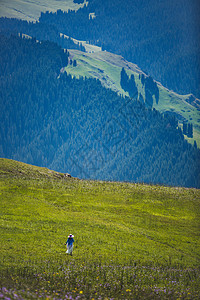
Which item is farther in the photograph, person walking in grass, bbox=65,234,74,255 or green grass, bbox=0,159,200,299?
person walking in grass, bbox=65,234,74,255

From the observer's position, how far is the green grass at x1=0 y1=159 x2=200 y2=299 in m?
27.7

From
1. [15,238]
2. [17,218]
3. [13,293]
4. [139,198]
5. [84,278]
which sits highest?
[139,198]

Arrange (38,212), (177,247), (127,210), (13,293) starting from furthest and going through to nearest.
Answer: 1. (127,210)
2. (38,212)
3. (177,247)
4. (13,293)

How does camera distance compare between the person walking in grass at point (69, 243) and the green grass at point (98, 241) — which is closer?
the green grass at point (98, 241)

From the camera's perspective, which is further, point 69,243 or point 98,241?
point 98,241

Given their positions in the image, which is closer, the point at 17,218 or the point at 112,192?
the point at 17,218

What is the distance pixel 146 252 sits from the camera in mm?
43750

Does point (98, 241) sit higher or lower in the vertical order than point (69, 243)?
higher

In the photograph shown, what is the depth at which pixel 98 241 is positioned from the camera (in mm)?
44875

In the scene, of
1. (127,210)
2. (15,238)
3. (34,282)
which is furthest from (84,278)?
(127,210)

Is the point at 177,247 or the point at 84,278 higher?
the point at 177,247

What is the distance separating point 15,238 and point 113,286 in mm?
16387

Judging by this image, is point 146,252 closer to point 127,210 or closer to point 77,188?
point 127,210

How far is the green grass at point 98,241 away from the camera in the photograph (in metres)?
27.7
